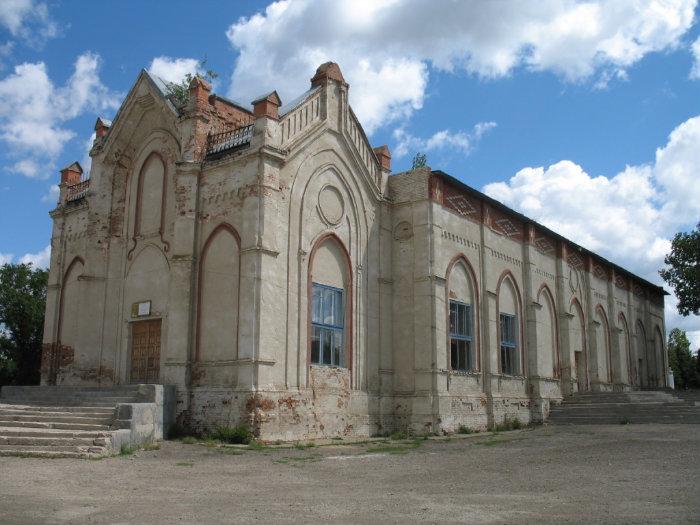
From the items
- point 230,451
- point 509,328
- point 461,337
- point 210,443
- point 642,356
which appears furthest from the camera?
point 642,356

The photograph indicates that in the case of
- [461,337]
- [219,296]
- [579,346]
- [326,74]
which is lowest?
[461,337]

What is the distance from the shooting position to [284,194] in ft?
64.6

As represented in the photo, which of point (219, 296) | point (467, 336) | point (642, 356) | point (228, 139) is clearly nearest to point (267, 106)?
point (228, 139)

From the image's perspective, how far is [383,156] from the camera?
79.2 feet

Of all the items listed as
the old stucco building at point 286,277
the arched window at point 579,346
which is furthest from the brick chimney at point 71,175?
the arched window at point 579,346

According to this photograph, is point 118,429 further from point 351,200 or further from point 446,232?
point 446,232

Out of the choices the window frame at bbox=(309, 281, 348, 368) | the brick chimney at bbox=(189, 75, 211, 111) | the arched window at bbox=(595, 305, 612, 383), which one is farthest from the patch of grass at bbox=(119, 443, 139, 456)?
the arched window at bbox=(595, 305, 612, 383)

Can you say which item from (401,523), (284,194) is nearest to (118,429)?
(284,194)

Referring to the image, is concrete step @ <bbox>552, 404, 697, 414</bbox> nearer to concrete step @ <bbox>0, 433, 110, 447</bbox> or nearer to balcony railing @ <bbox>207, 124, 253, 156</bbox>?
balcony railing @ <bbox>207, 124, 253, 156</bbox>

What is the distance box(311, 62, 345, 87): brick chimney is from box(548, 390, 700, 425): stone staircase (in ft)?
51.9

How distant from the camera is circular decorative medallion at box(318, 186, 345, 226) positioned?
835 inches

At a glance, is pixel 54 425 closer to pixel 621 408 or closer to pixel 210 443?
pixel 210 443

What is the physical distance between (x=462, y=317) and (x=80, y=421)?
13.7 meters

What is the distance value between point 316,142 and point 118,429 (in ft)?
33.4
